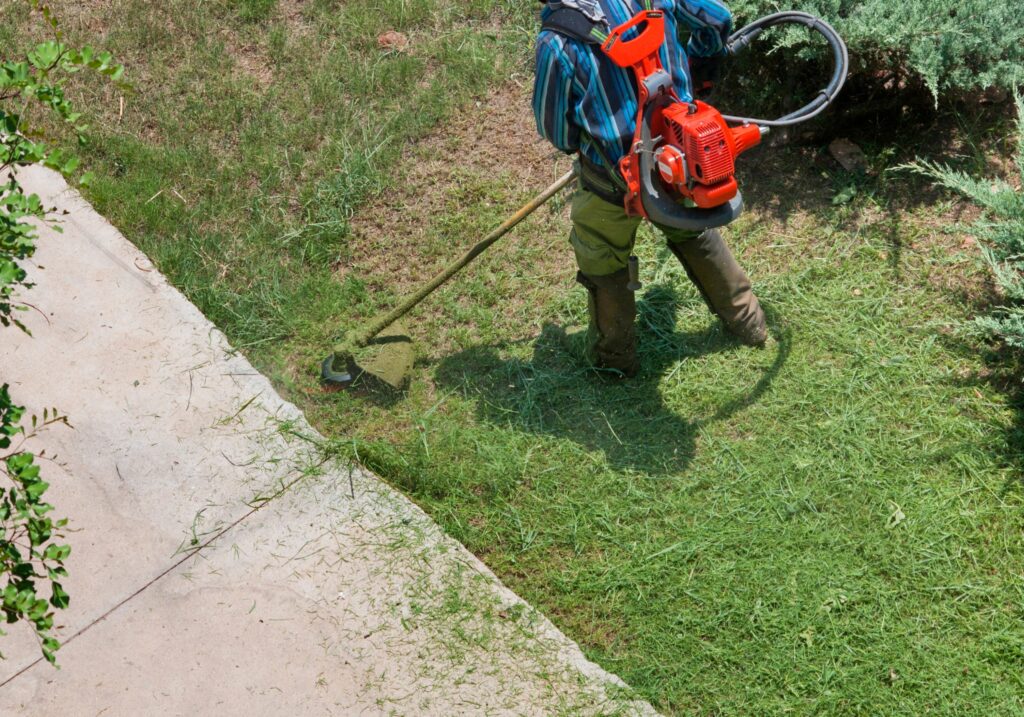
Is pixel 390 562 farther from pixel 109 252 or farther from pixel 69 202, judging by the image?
pixel 69 202

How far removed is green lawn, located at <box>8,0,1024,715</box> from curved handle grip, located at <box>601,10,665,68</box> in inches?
58.6

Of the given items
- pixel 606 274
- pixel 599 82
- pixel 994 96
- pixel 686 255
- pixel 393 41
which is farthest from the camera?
pixel 393 41

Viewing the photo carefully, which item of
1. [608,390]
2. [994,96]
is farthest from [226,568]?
[994,96]

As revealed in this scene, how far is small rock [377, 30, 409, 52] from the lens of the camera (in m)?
5.92

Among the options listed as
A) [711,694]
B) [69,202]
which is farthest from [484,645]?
[69,202]

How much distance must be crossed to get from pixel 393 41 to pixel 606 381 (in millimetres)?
2523

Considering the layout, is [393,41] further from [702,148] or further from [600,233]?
[702,148]

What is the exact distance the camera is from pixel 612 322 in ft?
14.0

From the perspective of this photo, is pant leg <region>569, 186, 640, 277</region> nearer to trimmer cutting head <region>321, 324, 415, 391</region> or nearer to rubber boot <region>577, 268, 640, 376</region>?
rubber boot <region>577, 268, 640, 376</region>

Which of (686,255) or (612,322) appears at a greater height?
(686,255)

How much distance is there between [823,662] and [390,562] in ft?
5.14

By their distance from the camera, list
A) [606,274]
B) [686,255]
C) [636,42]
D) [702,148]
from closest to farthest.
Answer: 1. [702,148]
2. [636,42]
3. [606,274]
4. [686,255]

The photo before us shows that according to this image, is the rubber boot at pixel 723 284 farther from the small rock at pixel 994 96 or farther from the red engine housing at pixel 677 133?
the small rock at pixel 994 96

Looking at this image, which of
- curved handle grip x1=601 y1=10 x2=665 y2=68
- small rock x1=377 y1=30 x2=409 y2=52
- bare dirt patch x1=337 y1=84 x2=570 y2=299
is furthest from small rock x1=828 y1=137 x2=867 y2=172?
small rock x1=377 y1=30 x2=409 y2=52
